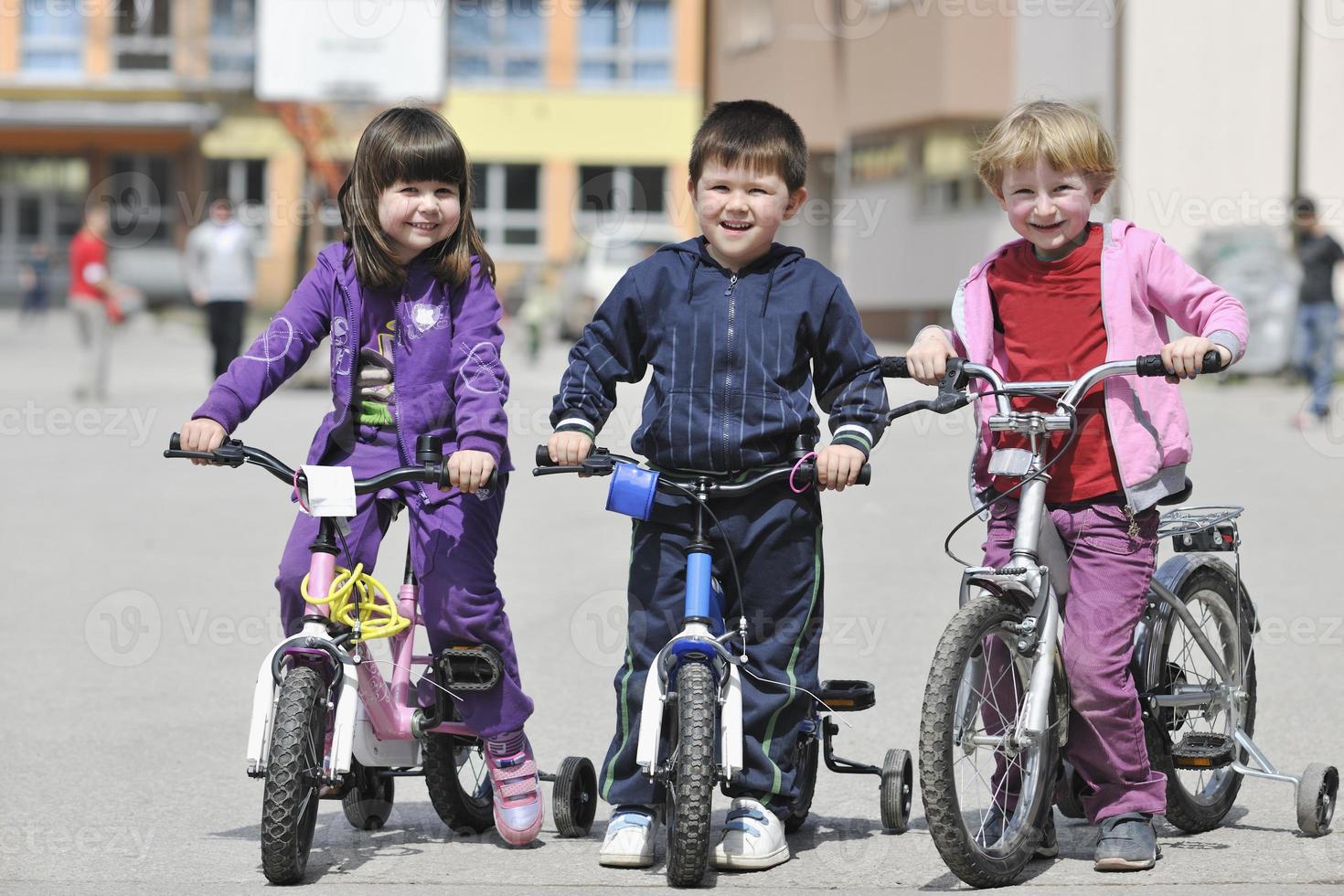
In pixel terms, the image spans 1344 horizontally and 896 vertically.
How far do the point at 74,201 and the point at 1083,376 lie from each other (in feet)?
157

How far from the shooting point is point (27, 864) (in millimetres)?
4723

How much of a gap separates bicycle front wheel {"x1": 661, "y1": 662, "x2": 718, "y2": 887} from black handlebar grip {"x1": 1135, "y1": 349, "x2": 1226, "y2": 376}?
1.13m

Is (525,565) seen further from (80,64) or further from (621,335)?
(80,64)

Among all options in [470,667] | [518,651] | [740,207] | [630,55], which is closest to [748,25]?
[630,55]

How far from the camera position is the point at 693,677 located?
14.4 feet

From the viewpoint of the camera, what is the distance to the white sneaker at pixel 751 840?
4.58 metres

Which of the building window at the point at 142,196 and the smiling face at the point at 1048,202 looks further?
the building window at the point at 142,196

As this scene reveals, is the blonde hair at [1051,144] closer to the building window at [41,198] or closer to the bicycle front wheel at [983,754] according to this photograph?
the bicycle front wheel at [983,754]

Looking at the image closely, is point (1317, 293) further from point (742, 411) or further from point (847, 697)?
point (742, 411)

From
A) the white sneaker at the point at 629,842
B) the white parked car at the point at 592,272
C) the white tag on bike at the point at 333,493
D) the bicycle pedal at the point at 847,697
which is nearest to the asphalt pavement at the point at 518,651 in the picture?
the white sneaker at the point at 629,842

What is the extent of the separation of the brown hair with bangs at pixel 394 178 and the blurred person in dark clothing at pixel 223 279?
587 inches

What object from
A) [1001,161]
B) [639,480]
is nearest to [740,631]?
[639,480]

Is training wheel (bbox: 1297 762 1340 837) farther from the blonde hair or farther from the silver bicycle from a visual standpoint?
the blonde hair

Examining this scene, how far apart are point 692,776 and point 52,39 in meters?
48.4
